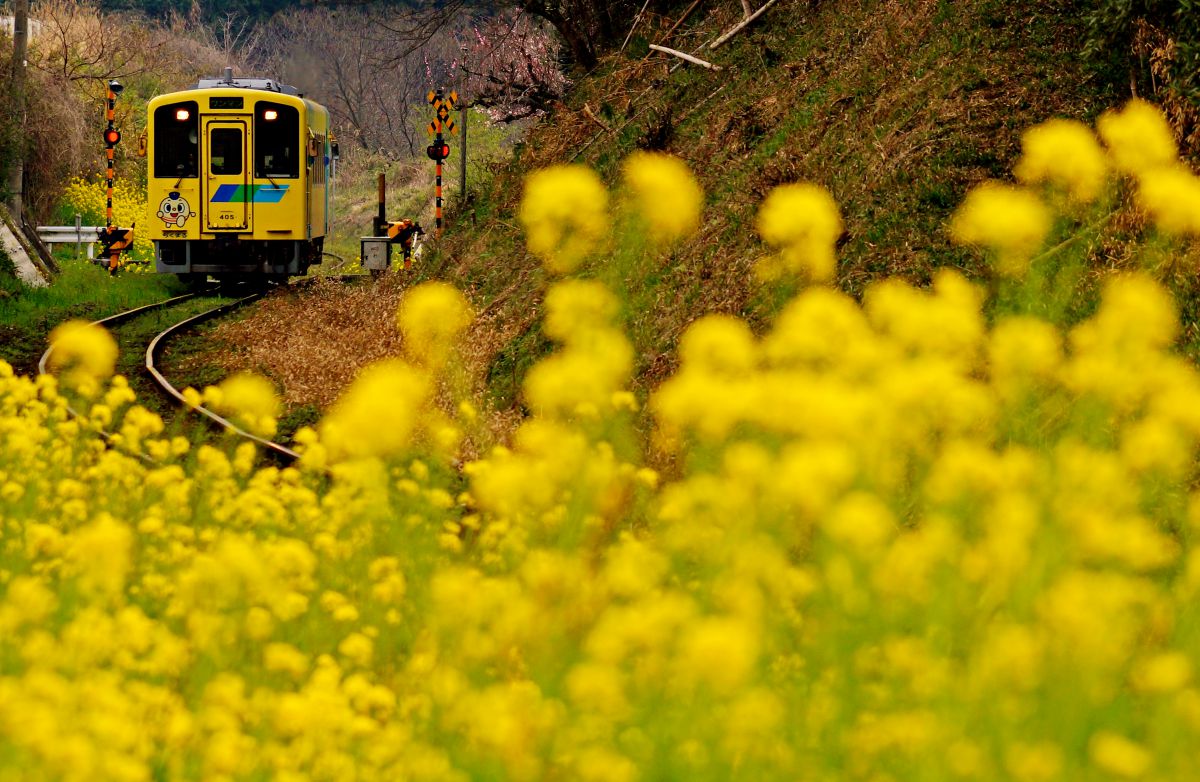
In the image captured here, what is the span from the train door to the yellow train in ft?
0.04

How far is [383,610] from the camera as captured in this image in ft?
14.0

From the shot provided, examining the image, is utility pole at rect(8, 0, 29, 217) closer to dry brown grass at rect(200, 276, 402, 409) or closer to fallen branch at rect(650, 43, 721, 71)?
dry brown grass at rect(200, 276, 402, 409)

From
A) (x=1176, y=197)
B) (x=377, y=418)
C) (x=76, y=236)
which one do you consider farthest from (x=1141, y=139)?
(x=76, y=236)

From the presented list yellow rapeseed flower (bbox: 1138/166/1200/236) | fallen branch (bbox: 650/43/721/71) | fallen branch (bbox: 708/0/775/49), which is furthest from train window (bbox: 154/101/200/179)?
yellow rapeseed flower (bbox: 1138/166/1200/236)

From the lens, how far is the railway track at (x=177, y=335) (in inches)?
345

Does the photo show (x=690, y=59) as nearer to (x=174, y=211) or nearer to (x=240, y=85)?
(x=240, y=85)

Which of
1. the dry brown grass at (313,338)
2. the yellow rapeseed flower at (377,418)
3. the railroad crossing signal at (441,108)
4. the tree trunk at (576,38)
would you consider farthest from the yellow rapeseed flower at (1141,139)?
the railroad crossing signal at (441,108)

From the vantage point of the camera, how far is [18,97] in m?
21.1

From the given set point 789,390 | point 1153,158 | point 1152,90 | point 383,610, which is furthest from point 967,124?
point 383,610

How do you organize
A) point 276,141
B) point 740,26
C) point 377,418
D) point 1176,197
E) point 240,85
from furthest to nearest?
point 240,85 → point 276,141 → point 740,26 → point 1176,197 → point 377,418

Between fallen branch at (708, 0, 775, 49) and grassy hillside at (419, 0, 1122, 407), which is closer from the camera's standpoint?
grassy hillside at (419, 0, 1122, 407)

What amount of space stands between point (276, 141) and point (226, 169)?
736mm

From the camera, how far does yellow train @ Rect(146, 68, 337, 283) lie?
18359 mm

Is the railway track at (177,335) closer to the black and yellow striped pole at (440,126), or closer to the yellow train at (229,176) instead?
the yellow train at (229,176)
